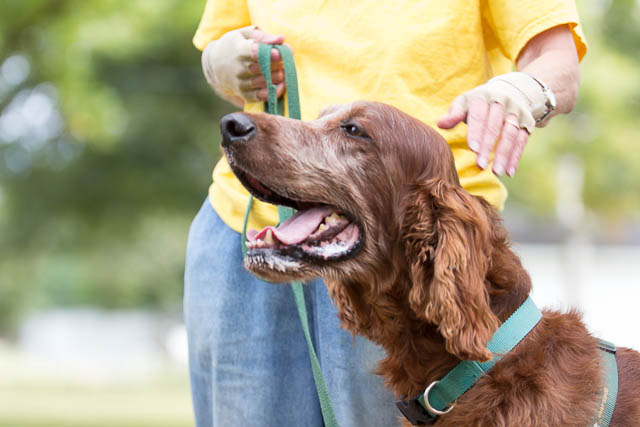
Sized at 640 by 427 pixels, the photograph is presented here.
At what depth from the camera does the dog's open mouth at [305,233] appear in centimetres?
264

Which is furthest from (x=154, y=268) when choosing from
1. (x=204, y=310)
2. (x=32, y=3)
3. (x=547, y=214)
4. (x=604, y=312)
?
(x=204, y=310)

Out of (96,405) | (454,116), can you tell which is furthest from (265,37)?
(96,405)

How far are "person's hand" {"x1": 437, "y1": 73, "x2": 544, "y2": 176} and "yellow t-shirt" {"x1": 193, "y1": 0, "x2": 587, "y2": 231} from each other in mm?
385

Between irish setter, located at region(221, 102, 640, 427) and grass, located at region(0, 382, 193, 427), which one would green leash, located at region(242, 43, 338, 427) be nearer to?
irish setter, located at region(221, 102, 640, 427)

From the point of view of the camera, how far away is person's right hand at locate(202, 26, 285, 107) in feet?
9.72

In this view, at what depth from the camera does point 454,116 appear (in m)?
2.41

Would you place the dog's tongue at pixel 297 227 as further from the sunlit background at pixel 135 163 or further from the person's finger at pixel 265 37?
the sunlit background at pixel 135 163

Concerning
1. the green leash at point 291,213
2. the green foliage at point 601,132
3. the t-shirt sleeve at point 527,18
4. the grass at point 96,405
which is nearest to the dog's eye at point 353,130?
the green leash at point 291,213

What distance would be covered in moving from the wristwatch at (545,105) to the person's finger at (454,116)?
25cm

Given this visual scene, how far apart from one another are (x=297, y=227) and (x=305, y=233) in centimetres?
4

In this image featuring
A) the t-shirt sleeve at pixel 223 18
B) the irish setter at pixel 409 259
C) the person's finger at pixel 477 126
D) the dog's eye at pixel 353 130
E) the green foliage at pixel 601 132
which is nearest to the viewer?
the person's finger at pixel 477 126

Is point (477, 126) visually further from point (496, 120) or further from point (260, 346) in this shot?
point (260, 346)

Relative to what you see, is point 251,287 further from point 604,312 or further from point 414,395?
point 604,312

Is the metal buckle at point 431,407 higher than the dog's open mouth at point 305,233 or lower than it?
lower
